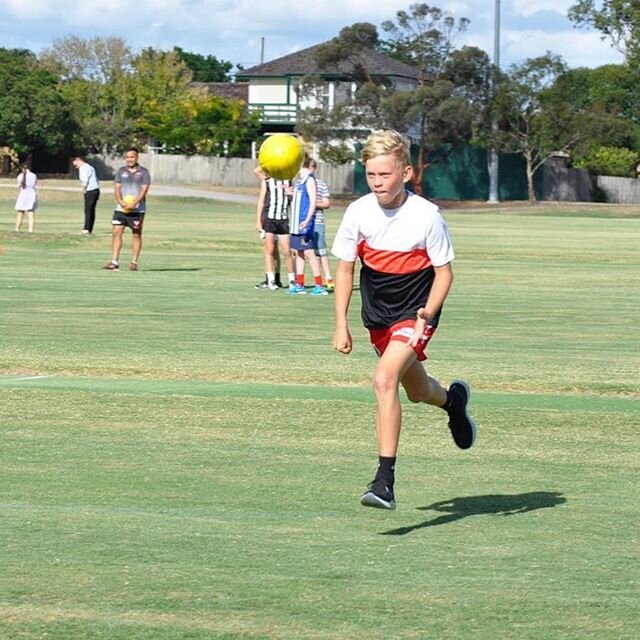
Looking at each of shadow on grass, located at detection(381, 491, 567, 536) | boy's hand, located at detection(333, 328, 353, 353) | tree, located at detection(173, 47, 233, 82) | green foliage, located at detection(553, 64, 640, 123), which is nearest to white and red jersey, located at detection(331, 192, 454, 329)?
boy's hand, located at detection(333, 328, 353, 353)

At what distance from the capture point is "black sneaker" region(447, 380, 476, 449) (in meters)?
8.48

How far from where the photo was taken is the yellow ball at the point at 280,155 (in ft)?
65.4

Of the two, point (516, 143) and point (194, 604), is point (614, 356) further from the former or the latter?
point (516, 143)

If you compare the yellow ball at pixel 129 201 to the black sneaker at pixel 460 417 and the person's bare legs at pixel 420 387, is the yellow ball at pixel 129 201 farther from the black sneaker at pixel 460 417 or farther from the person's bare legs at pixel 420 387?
the person's bare legs at pixel 420 387

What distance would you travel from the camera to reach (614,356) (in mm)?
14914

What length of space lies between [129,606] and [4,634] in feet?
1.75

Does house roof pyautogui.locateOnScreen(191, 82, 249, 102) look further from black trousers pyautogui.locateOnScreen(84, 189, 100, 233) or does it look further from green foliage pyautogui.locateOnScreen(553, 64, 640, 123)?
black trousers pyautogui.locateOnScreen(84, 189, 100, 233)

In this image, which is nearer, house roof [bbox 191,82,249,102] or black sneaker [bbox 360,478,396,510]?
black sneaker [bbox 360,478,396,510]

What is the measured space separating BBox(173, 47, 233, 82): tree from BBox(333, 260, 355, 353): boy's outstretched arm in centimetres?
16691

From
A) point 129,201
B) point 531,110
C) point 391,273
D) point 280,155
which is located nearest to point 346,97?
point 531,110

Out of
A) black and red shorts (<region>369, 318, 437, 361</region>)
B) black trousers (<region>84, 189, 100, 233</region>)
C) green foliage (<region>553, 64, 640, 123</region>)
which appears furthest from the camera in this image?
green foliage (<region>553, 64, 640, 123</region>)

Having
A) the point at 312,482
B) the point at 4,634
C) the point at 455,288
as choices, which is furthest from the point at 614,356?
the point at 4,634

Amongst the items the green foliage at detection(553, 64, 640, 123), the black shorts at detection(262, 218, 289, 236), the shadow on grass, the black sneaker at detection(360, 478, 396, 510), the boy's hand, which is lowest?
the shadow on grass

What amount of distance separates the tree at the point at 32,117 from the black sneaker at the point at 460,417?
287 feet
